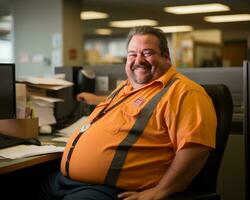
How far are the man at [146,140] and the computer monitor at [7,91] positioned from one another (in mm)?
436

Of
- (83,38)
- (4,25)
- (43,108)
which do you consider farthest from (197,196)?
(4,25)

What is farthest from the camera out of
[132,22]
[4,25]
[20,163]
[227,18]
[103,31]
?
[103,31]

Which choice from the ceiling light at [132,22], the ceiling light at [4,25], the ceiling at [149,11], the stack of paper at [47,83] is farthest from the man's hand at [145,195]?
the ceiling light at [4,25]

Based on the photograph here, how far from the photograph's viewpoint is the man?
1425 millimetres

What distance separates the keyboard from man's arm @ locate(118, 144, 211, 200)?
67 centimetres

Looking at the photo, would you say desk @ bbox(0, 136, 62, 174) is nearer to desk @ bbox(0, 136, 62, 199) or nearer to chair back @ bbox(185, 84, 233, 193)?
desk @ bbox(0, 136, 62, 199)

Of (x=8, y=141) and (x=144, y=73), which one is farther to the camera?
(x=8, y=141)

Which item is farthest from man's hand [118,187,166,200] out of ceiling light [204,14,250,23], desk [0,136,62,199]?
ceiling light [204,14,250,23]

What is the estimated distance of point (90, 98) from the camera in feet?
8.09

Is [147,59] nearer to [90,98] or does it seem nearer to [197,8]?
[90,98]

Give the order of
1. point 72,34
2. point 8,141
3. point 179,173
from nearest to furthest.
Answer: point 179,173 → point 8,141 → point 72,34

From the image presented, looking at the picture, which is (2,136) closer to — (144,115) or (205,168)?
(144,115)

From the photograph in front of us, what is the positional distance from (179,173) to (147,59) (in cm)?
52

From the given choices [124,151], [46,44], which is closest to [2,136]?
[124,151]
